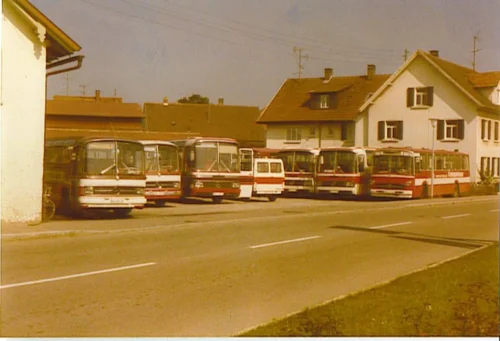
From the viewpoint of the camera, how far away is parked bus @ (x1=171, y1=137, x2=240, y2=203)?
2909cm

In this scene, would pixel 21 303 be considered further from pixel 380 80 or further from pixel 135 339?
pixel 380 80

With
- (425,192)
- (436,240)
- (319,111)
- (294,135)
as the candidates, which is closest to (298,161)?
(425,192)

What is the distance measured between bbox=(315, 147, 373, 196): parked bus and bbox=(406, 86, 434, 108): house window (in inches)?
652

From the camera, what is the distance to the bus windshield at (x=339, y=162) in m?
36.4

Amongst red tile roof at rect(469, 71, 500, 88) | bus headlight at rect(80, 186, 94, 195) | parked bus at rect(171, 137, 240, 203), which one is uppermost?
red tile roof at rect(469, 71, 500, 88)

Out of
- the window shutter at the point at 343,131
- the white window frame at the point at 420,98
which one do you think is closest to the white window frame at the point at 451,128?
the white window frame at the point at 420,98

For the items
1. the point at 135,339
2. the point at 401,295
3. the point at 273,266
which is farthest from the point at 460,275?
the point at 135,339

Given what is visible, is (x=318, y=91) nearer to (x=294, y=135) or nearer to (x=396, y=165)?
(x=294, y=135)

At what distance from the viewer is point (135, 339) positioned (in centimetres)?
734

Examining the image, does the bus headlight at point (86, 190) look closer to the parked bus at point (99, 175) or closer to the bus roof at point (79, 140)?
the parked bus at point (99, 175)

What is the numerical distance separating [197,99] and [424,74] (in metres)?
54.0

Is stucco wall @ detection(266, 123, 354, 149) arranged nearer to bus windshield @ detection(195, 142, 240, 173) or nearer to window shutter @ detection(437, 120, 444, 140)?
window shutter @ detection(437, 120, 444, 140)

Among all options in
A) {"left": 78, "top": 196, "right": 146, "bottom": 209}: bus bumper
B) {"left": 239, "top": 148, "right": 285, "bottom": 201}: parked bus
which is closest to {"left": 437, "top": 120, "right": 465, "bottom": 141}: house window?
{"left": 239, "top": 148, "right": 285, "bottom": 201}: parked bus

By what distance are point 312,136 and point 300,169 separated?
23657 mm
